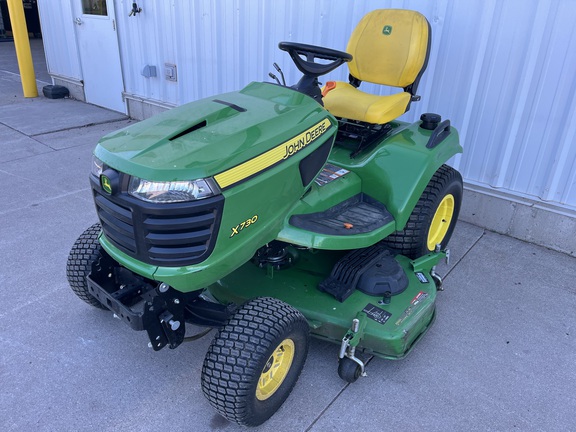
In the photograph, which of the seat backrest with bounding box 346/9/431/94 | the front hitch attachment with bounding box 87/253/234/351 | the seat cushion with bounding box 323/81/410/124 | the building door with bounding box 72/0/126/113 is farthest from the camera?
the building door with bounding box 72/0/126/113

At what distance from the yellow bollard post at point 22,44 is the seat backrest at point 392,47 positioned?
5835 millimetres

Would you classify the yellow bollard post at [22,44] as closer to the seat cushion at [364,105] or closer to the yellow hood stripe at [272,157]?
the seat cushion at [364,105]

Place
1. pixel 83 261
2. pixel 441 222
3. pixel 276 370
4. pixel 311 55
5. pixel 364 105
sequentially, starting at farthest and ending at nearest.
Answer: pixel 441 222, pixel 364 105, pixel 83 261, pixel 311 55, pixel 276 370

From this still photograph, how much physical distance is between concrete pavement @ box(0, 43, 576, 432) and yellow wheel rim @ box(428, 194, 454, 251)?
188mm

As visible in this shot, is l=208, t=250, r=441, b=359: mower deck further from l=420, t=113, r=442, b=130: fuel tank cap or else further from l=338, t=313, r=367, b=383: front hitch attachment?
l=420, t=113, r=442, b=130: fuel tank cap

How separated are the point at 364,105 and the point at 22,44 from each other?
6254 mm

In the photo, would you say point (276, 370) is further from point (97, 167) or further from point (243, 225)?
point (97, 167)

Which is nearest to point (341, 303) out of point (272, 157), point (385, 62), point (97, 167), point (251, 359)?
point (251, 359)

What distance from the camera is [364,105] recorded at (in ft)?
8.82

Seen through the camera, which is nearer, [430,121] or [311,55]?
[311,55]

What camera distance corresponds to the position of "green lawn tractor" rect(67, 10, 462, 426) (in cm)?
176

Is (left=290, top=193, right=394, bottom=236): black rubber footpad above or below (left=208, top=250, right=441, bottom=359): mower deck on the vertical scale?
above

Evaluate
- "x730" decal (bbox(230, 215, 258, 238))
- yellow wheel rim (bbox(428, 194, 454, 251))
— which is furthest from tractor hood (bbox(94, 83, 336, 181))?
yellow wheel rim (bbox(428, 194, 454, 251))

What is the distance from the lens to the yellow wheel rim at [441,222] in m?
3.15
